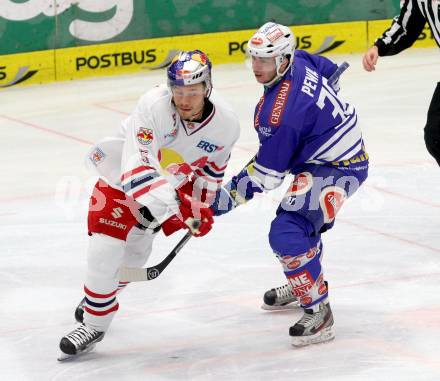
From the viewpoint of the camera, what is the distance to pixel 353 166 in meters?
5.39

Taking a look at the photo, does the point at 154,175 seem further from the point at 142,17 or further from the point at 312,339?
the point at 142,17

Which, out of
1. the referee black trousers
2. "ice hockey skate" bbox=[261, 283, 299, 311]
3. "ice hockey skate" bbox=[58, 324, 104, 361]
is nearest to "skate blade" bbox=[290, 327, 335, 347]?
"ice hockey skate" bbox=[261, 283, 299, 311]

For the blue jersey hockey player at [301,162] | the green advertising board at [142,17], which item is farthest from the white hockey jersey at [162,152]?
the green advertising board at [142,17]

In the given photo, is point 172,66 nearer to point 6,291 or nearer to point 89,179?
point 6,291

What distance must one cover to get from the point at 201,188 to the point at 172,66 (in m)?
0.65

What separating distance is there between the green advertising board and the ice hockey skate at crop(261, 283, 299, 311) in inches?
208

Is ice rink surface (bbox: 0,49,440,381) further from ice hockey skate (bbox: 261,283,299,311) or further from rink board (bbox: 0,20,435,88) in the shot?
rink board (bbox: 0,20,435,88)

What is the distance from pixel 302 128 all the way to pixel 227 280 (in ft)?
4.51

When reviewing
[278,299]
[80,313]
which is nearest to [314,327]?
[278,299]

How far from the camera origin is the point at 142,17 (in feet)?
35.7

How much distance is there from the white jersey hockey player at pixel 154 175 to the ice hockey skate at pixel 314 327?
654 millimetres

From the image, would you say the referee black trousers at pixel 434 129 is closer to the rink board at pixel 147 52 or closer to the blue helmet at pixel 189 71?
the blue helmet at pixel 189 71

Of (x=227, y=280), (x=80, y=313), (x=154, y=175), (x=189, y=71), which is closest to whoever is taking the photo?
(x=189, y=71)

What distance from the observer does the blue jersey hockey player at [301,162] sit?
5125mm
